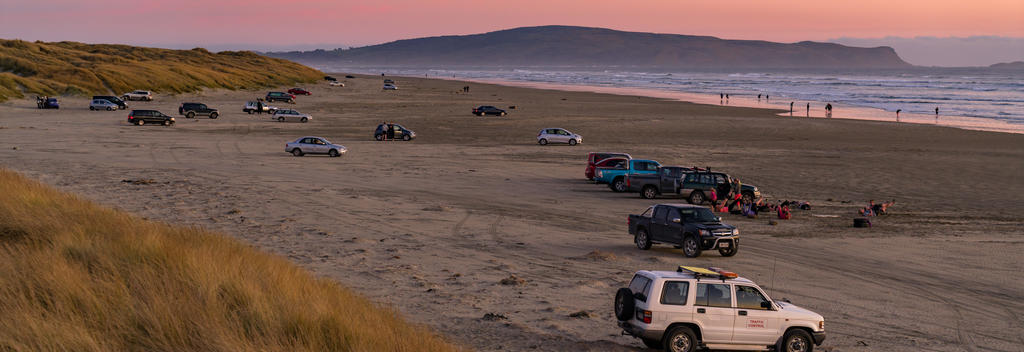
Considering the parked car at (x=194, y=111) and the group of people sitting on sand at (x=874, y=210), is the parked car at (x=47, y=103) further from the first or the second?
the group of people sitting on sand at (x=874, y=210)

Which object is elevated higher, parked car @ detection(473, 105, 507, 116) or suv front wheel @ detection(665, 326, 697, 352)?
parked car @ detection(473, 105, 507, 116)

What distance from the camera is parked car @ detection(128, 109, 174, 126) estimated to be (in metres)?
64.6

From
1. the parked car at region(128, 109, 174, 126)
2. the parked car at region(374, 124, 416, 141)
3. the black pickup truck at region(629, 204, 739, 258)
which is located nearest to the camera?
the black pickup truck at region(629, 204, 739, 258)

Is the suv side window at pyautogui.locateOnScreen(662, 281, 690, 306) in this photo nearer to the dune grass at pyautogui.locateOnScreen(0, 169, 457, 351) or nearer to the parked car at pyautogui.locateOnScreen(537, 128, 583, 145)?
the dune grass at pyautogui.locateOnScreen(0, 169, 457, 351)

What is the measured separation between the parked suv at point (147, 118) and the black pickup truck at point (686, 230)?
51.1m

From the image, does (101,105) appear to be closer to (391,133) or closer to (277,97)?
(277,97)

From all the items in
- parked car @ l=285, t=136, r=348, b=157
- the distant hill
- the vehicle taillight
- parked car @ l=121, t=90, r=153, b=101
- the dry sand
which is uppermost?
the distant hill

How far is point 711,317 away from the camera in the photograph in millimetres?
13672

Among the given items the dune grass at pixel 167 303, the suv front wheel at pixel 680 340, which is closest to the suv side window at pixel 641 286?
the suv front wheel at pixel 680 340

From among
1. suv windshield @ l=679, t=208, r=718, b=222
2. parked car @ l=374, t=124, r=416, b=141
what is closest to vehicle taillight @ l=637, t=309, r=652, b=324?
suv windshield @ l=679, t=208, r=718, b=222

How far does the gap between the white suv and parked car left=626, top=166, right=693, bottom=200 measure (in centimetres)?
1940

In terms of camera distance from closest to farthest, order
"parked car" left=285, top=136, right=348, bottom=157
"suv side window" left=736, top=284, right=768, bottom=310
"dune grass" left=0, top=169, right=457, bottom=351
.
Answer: "dune grass" left=0, top=169, right=457, bottom=351 → "suv side window" left=736, top=284, right=768, bottom=310 → "parked car" left=285, top=136, right=348, bottom=157

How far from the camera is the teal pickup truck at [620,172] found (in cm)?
3556

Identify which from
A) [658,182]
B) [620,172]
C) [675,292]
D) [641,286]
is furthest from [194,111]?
[675,292]
